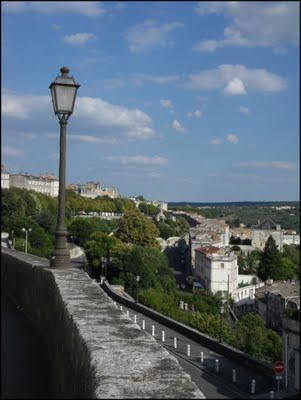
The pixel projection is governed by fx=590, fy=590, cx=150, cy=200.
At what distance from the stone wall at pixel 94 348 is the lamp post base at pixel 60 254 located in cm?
19

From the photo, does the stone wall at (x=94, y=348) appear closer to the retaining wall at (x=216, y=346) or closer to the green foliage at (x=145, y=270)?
the retaining wall at (x=216, y=346)

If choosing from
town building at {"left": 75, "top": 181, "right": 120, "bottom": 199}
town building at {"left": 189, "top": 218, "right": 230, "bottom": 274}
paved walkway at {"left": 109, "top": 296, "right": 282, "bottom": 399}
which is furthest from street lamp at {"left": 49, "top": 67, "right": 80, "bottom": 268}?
town building at {"left": 75, "top": 181, "right": 120, "bottom": 199}

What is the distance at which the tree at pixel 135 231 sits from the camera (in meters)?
66.4

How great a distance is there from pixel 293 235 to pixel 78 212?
5020cm

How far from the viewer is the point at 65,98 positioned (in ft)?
21.7

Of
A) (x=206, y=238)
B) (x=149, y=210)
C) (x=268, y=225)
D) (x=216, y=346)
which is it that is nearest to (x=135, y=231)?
(x=206, y=238)

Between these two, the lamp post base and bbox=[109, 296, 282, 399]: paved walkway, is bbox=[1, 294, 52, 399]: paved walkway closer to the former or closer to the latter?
the lamp post base

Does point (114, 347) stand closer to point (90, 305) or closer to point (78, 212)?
point (90, 305)

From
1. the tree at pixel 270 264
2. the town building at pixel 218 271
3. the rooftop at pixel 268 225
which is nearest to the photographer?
the town building at pixel 218 271

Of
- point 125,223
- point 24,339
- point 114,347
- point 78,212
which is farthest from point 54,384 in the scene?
point 78,212

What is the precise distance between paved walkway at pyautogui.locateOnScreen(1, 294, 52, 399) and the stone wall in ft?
0.27

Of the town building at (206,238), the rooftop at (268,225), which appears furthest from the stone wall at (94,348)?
the rooftop at (268,225)

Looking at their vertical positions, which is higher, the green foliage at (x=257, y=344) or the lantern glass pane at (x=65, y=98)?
the lantern glass pane at (x=65, y=98)

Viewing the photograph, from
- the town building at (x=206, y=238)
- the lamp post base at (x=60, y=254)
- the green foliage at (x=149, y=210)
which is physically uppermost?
the green foliage at (x=149, y=210)
